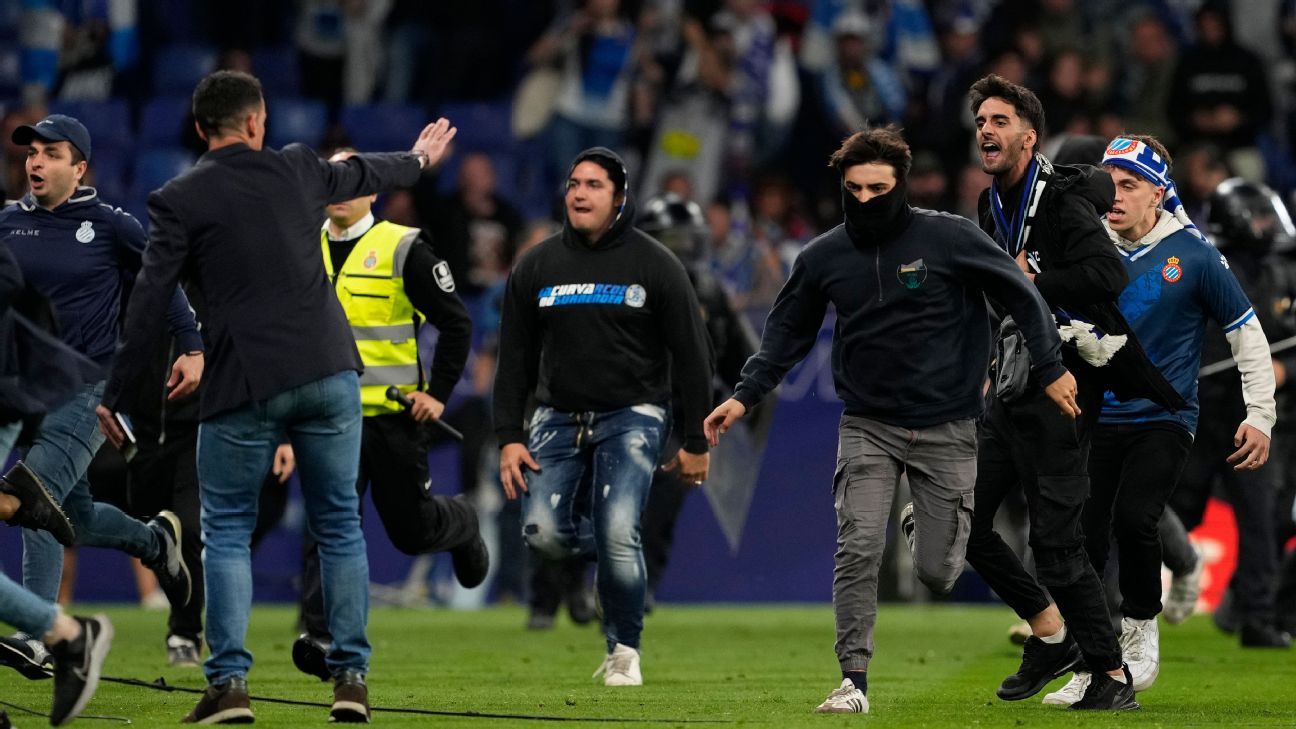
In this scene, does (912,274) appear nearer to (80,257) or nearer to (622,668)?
(622,668)

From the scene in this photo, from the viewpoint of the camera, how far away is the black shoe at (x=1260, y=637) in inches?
470

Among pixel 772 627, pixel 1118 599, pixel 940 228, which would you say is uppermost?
pixel 940 228

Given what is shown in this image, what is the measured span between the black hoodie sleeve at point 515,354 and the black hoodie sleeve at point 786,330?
1490 millimetres

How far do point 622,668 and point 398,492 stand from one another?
4.31 feet

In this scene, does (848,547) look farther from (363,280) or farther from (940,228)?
(363,280)

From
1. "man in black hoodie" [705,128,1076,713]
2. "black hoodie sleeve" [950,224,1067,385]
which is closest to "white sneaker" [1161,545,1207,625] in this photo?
"man in black hoodie" [705,128,1076,713]

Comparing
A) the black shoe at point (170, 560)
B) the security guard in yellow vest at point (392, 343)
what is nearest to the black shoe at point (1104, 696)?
the security guard in yellow vest at point (392, 343)

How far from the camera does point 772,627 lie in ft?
45.0

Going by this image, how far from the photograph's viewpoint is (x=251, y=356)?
7133mm

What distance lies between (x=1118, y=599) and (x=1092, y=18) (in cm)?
1047

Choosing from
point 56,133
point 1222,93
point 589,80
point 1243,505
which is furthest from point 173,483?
point 1222,93

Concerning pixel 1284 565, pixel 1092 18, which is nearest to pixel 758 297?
pixel 1284 565

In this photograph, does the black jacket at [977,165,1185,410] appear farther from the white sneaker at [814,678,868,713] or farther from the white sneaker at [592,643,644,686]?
the white sneaker at [592,643,644,686]

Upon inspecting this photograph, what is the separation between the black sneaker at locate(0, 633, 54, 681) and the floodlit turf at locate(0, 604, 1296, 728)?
9 cm
